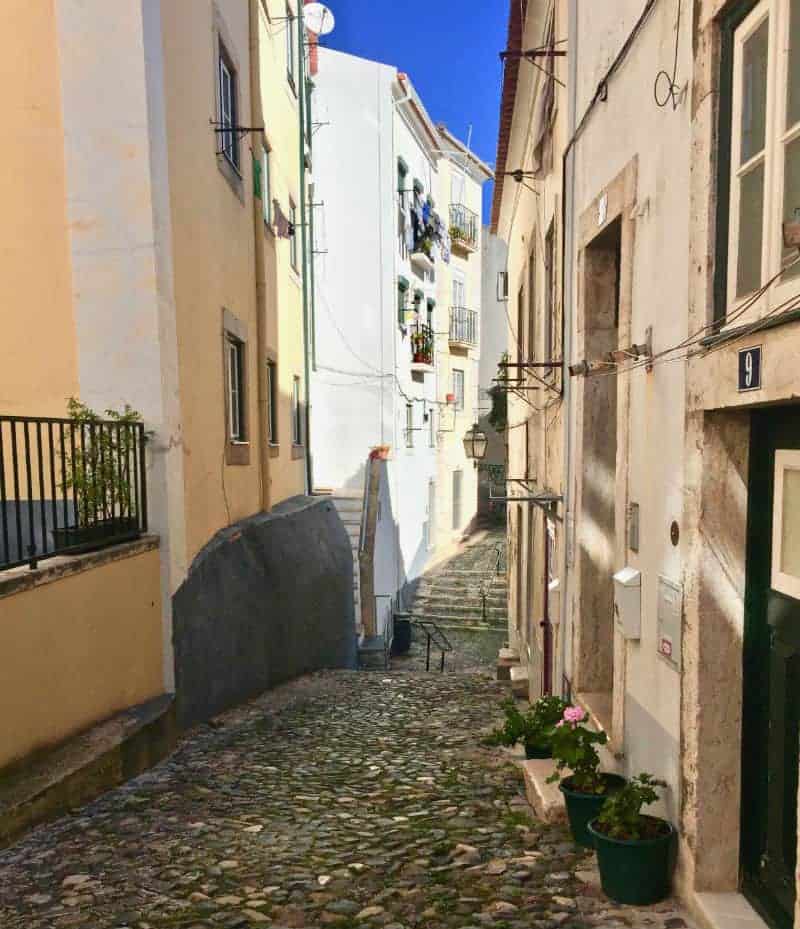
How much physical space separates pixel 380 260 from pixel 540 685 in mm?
14880

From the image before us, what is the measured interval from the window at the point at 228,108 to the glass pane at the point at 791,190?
735cm

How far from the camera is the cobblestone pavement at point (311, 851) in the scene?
11.9 feet

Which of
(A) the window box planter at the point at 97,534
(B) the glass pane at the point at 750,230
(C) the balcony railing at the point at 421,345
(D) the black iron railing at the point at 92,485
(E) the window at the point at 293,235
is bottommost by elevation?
(A) the window box planter at the point at 97,534

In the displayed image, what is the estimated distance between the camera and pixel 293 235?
13.5m

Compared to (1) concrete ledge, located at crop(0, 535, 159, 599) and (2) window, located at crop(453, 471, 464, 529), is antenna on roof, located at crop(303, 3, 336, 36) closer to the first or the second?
(1) concrete ledge, located at crop(0, 535, 159, 599)

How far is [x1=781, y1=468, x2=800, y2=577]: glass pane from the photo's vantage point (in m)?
2.80

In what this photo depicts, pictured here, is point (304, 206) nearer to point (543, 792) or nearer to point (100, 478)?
point (100, 478)

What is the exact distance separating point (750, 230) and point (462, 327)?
2694 cm

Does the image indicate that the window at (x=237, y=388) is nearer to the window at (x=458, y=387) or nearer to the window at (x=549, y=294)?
the window at (x=549, y=294)

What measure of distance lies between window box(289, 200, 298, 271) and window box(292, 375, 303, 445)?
7.14ft

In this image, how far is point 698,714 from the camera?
3.26 metres

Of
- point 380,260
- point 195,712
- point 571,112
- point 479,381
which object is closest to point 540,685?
point 195,712

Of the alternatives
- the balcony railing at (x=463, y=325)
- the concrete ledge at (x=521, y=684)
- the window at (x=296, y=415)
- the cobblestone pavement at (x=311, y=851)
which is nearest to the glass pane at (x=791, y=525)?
the cobblestone pavement at (x=311, y=851)

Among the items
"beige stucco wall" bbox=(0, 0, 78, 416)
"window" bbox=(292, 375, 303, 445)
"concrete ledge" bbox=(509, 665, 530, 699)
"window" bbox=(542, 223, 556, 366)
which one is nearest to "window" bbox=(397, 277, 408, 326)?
"window" bbox=(292, 375, 303, 445)
